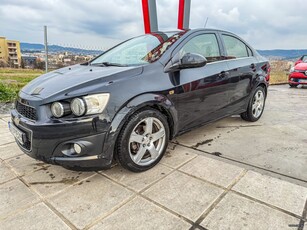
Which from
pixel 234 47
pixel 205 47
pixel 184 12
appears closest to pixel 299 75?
pixel 184 12

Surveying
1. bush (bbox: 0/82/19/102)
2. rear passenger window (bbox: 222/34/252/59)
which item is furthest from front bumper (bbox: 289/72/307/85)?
bush (bbox: 0/82/19/102)

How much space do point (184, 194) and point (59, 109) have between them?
126 centimetres

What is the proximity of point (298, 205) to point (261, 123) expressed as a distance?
2391mm

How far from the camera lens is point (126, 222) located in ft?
5.52

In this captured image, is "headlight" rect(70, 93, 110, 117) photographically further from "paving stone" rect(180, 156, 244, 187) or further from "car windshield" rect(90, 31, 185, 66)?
"paving stone" rect(180, 156, 244, 187)

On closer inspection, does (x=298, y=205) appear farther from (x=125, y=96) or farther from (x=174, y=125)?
(x=125, y=96)

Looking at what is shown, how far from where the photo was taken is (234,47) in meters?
3.55

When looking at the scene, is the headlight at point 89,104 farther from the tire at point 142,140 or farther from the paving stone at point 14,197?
the paving stone at point 14,197

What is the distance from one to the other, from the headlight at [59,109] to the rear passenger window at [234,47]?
7.81ft

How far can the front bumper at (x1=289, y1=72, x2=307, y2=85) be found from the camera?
878 cm

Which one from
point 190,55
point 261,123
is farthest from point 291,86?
point 190,55

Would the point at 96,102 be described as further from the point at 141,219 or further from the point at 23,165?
the point at 23,165

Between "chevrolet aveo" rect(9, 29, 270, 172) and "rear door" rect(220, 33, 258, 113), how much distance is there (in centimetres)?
3

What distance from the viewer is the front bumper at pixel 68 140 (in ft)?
6.22
